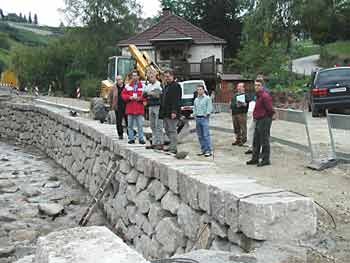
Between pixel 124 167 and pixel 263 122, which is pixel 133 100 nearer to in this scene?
pixel 124 167

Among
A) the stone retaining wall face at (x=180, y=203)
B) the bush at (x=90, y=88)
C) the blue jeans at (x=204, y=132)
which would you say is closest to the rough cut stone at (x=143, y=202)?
the stone retaining wall face at (x=180, y=203)

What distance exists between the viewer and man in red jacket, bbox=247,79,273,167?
9.72 meters

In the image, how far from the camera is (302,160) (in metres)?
10.5

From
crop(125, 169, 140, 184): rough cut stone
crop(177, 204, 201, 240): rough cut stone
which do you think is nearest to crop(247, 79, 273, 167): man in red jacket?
crop(125, 169, 140, 184): rough cut stone

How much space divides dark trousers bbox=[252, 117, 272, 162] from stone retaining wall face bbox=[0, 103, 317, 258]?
6.88 feet

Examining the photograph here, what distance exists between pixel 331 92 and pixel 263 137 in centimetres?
896

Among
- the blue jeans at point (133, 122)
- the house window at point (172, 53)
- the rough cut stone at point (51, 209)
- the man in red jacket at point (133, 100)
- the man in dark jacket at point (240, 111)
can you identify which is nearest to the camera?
the man in red jacket at point (133, 100)

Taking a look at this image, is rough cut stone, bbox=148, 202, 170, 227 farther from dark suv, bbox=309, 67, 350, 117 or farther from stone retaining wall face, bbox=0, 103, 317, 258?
dark suv, bbox=309, 67, 350, 117

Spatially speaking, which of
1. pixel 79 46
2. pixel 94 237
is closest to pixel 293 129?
pixel 94 237

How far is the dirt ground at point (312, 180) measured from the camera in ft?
15.3

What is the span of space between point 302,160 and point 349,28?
3648 centimetres

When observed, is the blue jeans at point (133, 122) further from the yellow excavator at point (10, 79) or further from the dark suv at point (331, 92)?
the yellow excavator at point (10, 79)

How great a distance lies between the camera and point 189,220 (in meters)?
6.21

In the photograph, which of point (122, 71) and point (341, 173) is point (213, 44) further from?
point (341, 173)
